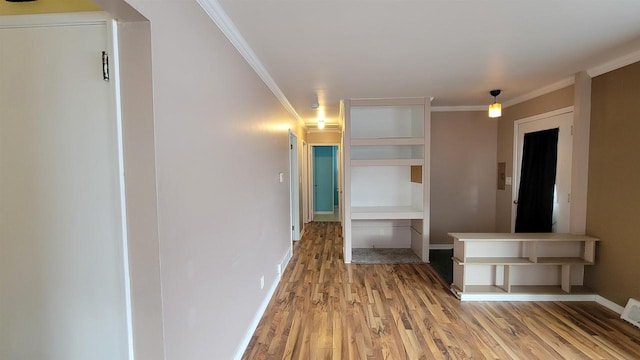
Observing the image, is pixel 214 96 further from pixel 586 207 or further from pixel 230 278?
pixel 586 207

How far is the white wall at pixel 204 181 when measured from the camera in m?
1.16

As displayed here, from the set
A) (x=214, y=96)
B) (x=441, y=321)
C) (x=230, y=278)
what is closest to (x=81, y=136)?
(x=214, y=96)

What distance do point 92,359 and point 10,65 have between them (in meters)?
1.24

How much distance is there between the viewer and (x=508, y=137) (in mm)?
4164

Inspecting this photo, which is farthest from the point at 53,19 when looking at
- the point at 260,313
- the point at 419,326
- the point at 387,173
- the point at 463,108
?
the point at 463,108

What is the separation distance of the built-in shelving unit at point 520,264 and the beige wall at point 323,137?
4277 millimetres

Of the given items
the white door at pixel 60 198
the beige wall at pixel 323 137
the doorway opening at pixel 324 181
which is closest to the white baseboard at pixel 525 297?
the white door at pixel 60 198

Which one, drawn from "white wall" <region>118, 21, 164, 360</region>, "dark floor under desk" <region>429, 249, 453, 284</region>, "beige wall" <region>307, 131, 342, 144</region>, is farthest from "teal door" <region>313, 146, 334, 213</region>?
"white wall" <region>118, 21, 164, 360</region>

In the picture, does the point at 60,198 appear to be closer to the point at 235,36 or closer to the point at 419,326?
the point at 235,36

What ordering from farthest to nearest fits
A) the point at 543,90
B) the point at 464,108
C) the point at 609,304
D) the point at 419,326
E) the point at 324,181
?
the point at 324,181
the point at 464,108
the point at 543,90
the point at 609,304
the point at 419,326

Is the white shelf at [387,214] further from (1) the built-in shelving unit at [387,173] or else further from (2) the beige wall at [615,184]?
(2) the beige wall at [615,184]

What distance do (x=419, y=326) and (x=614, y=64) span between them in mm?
3073

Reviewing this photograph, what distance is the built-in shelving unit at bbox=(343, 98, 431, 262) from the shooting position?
3857mm

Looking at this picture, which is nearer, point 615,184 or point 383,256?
point 615,184
